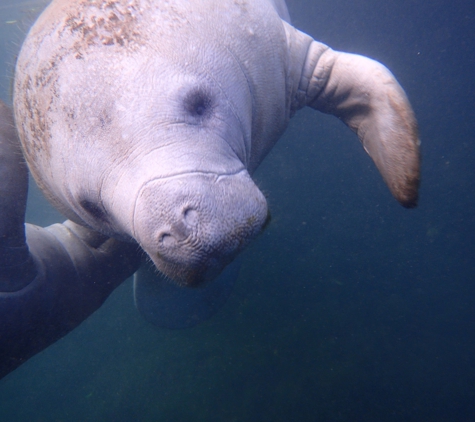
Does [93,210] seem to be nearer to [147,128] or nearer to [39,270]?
[147,128]

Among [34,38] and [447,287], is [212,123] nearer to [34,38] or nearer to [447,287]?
[34,38]

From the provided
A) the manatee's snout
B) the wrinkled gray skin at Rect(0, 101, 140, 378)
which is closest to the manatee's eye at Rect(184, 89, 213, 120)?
the manatee's snout

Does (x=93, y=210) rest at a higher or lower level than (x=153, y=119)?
lower

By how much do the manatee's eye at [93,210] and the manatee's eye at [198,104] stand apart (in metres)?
0.72

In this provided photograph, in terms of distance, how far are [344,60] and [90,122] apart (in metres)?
2.42

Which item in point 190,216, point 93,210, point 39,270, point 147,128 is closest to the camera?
point 190,216

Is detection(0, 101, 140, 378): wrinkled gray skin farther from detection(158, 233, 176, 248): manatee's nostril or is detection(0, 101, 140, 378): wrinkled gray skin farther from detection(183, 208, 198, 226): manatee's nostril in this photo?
detection(183, 208, 198, 226): manatee's nostril

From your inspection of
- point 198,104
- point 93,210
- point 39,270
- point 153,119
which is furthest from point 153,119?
point 39,270

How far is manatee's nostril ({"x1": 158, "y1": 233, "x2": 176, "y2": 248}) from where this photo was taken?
1.33m

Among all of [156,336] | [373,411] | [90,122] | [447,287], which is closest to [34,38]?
[90,122]

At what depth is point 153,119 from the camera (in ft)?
4.87

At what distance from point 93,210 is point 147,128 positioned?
660mm

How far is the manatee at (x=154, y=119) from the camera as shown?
137cm

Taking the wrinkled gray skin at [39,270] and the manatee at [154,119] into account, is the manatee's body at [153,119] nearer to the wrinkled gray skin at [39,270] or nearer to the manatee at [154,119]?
the manatee at [154,119]
